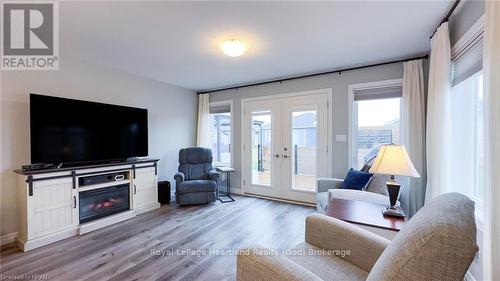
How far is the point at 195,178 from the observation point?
4.42 m

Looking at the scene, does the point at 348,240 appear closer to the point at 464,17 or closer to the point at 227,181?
the point at 464,17

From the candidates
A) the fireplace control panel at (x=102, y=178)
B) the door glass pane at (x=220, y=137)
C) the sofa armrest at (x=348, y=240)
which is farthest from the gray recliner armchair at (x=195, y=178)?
the sofa armrest at (x=348, y=240)

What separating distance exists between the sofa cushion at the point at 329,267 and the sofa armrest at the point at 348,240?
5 cm

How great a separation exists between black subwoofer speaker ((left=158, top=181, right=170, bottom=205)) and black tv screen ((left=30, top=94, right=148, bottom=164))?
668 millimetres

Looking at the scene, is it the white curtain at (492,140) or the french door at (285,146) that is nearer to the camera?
the white curtain at (492,140)

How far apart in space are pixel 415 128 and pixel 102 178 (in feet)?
14.3

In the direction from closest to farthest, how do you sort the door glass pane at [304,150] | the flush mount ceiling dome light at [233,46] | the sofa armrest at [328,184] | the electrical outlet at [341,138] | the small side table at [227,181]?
1. the flush mount ceiling dome light at [233,46]
2. the sofa armrest at [328,184]
3. the electrical outlet at [341,138]
4. the door glass pane at [304,150]
5. the small side table at [227,181]

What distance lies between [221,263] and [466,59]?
2854mm

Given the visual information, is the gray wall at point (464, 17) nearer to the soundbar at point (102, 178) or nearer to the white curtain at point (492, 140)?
the white curtain at point (492, 140)

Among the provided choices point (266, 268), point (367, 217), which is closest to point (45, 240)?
point (266, 268)

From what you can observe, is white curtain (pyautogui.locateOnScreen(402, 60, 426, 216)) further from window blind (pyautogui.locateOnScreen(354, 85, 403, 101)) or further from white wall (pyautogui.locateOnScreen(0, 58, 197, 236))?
white wall (pyautogui.locateOnScreen(0, 58, 197, 236))

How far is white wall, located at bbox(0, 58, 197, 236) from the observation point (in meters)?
2.64

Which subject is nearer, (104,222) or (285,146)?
(104,222)

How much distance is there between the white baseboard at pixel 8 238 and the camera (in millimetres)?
2570
